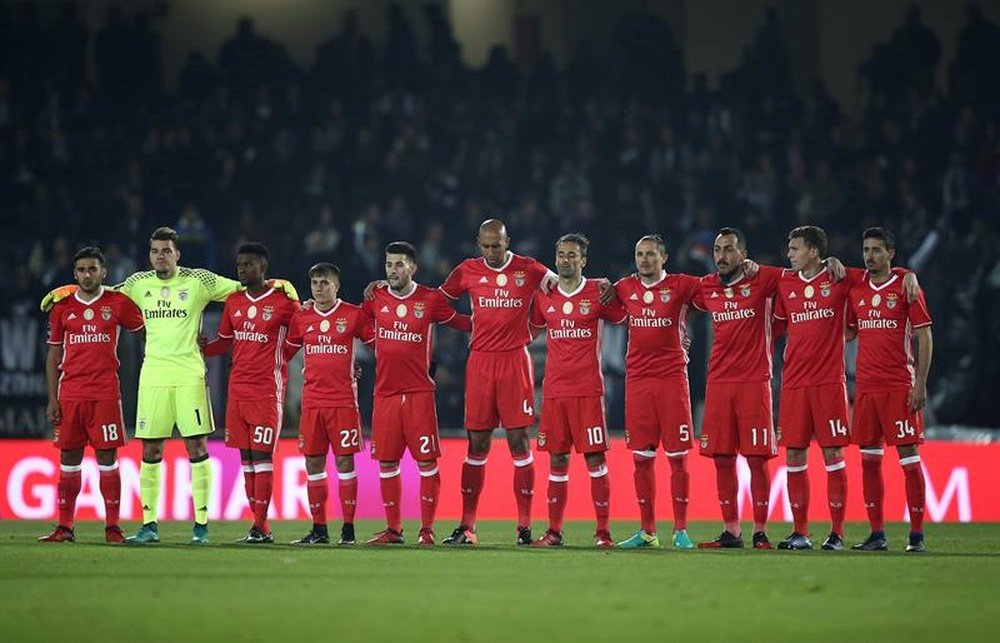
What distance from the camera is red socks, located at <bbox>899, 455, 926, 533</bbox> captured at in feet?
38.6

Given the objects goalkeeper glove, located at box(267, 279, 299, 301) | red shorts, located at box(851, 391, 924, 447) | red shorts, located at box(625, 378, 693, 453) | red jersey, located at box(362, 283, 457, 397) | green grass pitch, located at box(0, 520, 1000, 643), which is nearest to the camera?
green grass pitch, located at box(0, 520, 1000, 643)

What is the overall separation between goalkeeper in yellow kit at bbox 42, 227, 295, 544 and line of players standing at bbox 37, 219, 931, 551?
10.4 inches

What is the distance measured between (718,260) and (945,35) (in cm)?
1331

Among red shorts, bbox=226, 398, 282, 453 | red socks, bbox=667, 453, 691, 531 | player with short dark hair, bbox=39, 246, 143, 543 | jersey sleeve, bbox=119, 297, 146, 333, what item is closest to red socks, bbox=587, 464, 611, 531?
red socks, bbox=667, 453, 691, 531

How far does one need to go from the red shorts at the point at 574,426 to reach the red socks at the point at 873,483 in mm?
1909

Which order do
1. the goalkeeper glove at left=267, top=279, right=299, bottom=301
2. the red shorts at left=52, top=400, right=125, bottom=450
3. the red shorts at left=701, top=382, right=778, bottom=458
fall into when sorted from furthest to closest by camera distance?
the goalkeeper glove at left=267, top=279, right=299, bottom=301 < the red shorts at left=52, top=400, right=125, bottom=450 < the red shorts at left=701, top=382, right=778, bottom=458

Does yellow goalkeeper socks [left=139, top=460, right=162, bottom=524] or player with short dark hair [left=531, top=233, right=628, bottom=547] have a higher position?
player with short dark hair [left=531, top=233, right=628, bottom=547]

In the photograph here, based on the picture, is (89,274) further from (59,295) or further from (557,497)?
(557,497)

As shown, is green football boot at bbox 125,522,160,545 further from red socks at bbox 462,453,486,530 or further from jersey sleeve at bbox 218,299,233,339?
red socks at bbox 462,453,486,530

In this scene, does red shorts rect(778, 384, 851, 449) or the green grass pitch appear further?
red shorts rect(778, 384, 851, 449)

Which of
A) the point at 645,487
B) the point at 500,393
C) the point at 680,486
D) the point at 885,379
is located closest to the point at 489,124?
the point at 500,393

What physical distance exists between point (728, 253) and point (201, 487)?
4.34 m

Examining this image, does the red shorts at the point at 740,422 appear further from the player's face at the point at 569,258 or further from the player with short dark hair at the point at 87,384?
the player with short dark hair at the point at 87,384

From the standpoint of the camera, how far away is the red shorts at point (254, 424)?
494 inches
